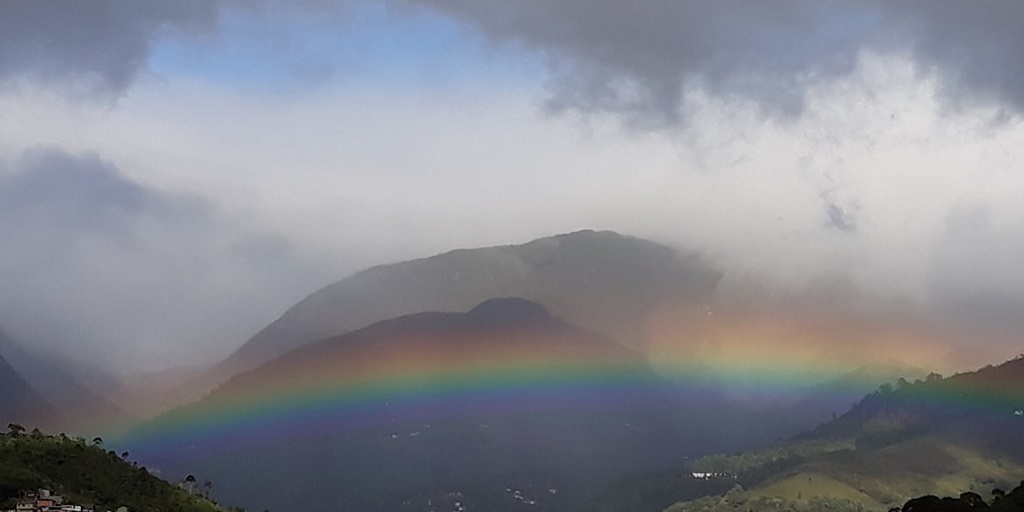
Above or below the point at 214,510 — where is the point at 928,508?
below

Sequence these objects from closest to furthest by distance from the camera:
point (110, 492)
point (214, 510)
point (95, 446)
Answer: point (110, 492), point (214, 510), point (95, 446)

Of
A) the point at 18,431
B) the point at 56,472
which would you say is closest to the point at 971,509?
the point at 56,472

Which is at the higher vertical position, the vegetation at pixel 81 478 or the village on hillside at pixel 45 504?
the vegetation at pixel 81 478

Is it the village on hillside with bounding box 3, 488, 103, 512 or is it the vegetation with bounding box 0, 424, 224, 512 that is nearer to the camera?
the village on hillside with bounding box 3, 488, 103, 512

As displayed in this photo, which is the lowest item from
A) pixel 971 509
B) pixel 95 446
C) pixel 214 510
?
pixel 971 509

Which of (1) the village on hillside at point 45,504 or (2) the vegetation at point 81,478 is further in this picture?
(2) the vegetation at point 81,478

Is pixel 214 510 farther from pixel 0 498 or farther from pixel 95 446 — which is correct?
pixel 0 498

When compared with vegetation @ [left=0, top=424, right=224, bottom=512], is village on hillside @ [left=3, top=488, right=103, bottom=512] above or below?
below

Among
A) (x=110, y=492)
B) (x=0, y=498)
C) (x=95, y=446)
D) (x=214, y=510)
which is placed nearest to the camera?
(x=0, y=498)
